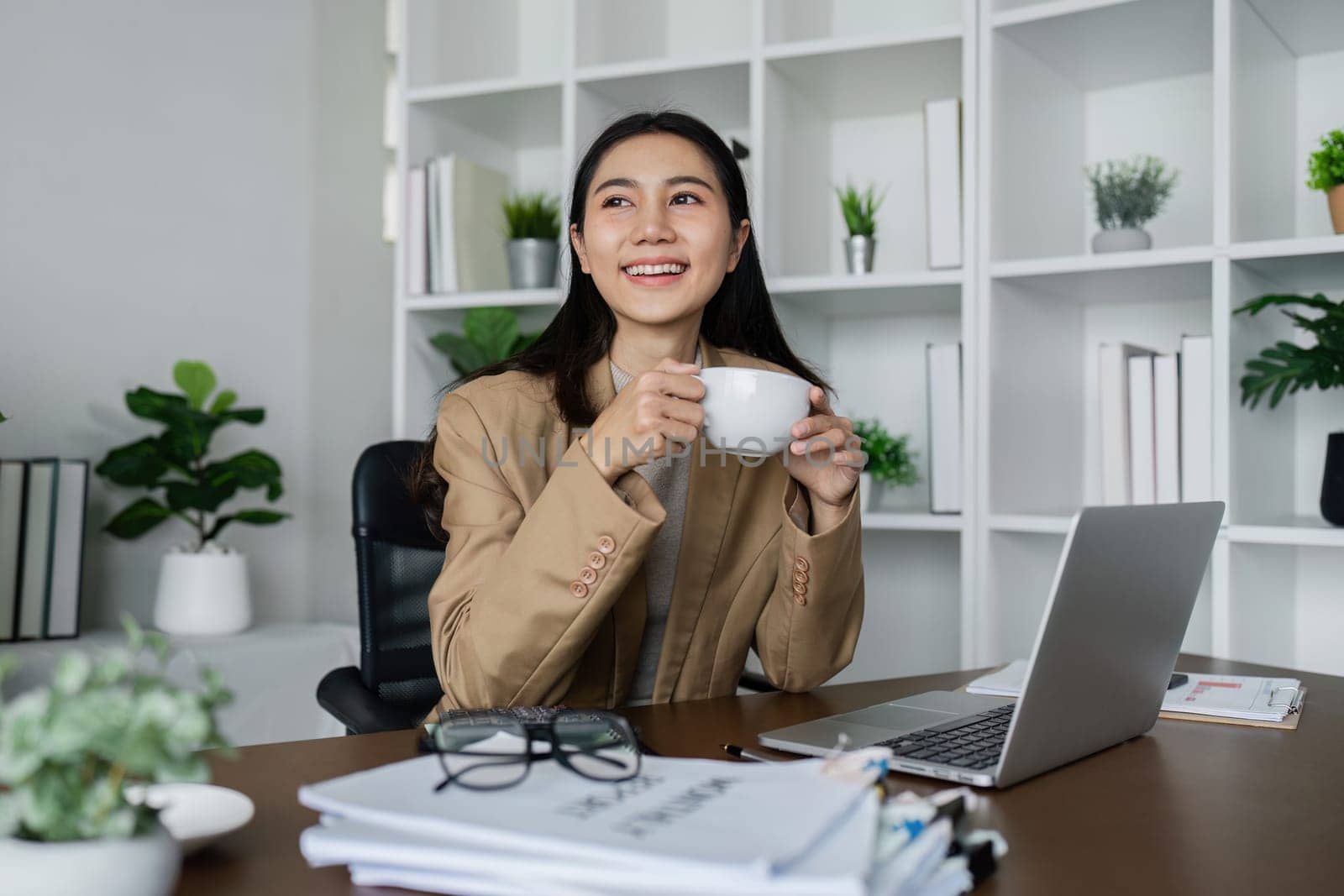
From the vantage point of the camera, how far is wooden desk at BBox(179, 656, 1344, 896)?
2.00ft

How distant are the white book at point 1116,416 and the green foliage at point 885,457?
1.26 feet

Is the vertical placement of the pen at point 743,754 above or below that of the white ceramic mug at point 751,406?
below

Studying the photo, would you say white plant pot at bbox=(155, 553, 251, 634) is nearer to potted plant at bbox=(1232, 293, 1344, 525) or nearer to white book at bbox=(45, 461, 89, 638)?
white book at bbox=(45, 461, 89, 638)

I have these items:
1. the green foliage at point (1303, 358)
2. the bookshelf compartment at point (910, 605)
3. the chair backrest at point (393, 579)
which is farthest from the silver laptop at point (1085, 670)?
the bookshelf compartment at point (910, 605)

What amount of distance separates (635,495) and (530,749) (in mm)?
512

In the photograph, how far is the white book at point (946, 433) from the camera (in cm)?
218

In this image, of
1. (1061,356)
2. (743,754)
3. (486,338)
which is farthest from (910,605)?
(743,754)

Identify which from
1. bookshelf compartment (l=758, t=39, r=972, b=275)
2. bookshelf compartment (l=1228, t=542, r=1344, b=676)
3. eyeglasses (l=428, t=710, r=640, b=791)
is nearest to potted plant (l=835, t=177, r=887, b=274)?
bookshelf compartment (l=758, t=39, r=972, b=275)

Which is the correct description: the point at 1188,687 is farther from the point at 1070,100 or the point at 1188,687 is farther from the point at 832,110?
the point at 832,110

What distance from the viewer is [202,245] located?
2.71 m

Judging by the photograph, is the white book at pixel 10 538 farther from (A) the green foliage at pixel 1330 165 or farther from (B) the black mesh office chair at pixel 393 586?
(A) the green foliage at pixel 1330 165

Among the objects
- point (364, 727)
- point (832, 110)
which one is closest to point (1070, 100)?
point (832, 110)

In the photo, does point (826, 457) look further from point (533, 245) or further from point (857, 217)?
point (533, 245)

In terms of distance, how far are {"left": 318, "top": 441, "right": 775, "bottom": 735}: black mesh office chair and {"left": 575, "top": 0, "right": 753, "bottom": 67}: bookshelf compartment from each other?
1274mm
